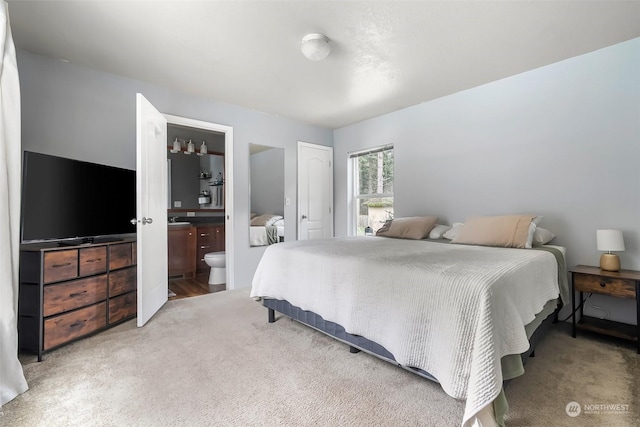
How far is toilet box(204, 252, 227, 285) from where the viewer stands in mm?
4168

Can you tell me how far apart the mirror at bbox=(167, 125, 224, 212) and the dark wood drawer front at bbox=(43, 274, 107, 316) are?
273 centimetres

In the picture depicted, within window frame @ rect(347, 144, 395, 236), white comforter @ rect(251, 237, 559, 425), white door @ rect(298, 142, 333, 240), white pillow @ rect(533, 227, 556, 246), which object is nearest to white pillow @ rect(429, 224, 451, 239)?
white pillow @ rect(533, 227, 556, 246)

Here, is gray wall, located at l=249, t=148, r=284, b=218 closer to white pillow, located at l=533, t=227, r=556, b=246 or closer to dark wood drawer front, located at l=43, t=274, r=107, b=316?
dark wood drawer front, located at l=43, t=274, r=107, b=316

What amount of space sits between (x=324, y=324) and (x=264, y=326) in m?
0.71

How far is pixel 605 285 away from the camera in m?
2.20

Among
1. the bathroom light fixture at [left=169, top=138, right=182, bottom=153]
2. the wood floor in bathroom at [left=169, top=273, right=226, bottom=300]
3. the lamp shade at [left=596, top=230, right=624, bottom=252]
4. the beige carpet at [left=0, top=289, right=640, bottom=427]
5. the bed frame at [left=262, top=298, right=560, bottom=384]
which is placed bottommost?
the beige carpet at [left=0, top=289, right=640, bottom=427]

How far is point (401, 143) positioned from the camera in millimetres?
4082

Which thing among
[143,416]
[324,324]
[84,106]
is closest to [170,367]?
[143,416]

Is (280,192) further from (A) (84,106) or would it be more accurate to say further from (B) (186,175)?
(A) (84,106)

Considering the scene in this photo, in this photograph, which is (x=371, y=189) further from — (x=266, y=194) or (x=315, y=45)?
(x=315, y=45)

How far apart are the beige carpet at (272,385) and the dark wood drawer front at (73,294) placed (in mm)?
309

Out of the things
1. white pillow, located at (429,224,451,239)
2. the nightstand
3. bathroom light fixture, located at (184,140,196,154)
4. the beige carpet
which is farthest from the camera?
bathroom light fixture, located at (184,140,196,154)

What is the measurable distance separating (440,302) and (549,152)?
2.36 m

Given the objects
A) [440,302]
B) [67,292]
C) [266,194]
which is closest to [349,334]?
[440,302]
